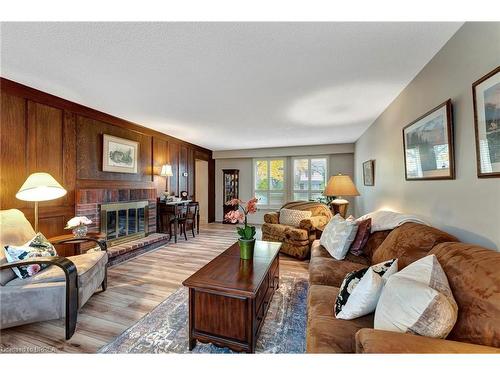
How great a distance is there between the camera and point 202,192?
7047mm

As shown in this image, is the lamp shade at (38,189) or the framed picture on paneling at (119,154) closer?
the lamp shade at (38,189)

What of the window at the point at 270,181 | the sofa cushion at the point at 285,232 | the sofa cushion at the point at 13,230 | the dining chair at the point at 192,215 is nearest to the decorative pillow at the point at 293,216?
the sofa cushion at the point at 285,232

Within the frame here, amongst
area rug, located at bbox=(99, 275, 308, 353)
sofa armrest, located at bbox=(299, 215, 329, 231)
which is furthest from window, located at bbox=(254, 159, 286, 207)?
area rug, located at bbox=(99, 275, 308, 353)

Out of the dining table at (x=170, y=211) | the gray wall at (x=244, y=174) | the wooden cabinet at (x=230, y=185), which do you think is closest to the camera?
the dining table at (x=170, y=211)

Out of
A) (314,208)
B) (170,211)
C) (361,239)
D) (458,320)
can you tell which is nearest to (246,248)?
(361,239)

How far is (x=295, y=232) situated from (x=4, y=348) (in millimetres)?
3123

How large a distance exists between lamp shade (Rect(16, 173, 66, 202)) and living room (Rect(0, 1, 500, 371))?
2cm

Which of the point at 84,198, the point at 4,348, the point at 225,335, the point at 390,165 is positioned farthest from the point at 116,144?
the point at 390,165

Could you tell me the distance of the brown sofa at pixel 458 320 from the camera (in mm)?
814

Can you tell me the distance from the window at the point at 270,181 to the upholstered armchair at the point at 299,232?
246 cm

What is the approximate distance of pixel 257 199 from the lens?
187 cm

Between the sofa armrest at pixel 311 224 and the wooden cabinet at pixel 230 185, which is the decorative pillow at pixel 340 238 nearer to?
the sofa armrest at pixel 311 224

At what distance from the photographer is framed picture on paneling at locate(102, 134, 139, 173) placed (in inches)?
134

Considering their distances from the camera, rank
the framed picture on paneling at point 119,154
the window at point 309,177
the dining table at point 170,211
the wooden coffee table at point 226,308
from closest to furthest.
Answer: the wooden coffee table at point 226,308 → the framed picture on paneling at point 119,154 → the dining table at point 170,211 → the window at point 309,177
